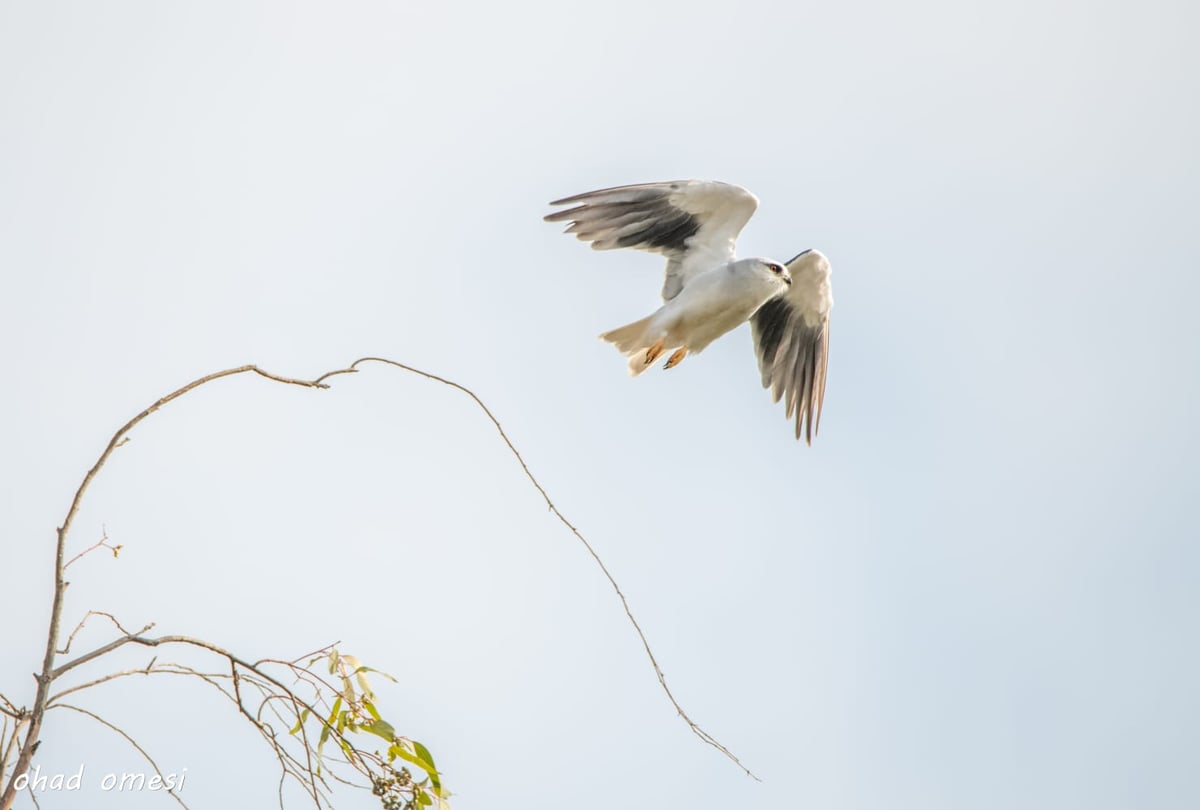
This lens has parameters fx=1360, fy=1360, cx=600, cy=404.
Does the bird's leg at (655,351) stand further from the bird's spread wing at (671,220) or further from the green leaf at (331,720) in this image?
the green leaf at (331,720)

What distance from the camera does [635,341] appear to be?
8.08m

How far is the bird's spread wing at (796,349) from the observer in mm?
9023

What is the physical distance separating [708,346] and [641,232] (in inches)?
32.3

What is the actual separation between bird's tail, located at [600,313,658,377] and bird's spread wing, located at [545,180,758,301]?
44 centimetres

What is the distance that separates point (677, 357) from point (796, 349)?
1.35 m

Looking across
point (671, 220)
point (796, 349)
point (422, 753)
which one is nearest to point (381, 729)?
point (422, 753)

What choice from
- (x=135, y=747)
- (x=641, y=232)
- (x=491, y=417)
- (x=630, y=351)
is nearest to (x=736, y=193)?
(x=641, y=232)

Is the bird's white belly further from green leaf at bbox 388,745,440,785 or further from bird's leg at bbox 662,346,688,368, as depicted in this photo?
green leaf at bbox 388,745,440,785

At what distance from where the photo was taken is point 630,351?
812 centimetres

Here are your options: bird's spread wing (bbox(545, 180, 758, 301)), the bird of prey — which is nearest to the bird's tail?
the bird of prey

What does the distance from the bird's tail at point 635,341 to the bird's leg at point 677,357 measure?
0.14 metres

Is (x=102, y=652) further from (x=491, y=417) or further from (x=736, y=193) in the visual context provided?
(x=736, y=193)

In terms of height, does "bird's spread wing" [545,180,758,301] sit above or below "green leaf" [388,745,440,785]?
above

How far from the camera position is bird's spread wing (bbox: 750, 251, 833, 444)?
9023 millimetres
